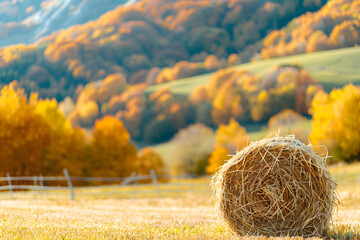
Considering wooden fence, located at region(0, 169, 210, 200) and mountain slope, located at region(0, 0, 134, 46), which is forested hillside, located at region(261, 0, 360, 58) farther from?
wooden fence, located at region(0, 169, 210, 200)

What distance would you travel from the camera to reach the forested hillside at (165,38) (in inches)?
3167

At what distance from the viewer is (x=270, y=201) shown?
7520 mm

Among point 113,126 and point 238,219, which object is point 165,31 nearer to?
point 113,126

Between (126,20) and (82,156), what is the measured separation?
181ft

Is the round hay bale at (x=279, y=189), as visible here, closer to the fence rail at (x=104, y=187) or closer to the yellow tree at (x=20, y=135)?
the fence rail at (x=104, y=187)

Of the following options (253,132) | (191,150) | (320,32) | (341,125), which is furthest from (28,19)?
(320,32)

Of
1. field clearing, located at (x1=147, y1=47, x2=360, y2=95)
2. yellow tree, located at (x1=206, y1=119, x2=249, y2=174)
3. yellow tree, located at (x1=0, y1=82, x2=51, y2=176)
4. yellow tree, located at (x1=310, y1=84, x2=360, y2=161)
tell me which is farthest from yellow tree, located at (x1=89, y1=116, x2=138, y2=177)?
field clearing, located at (x1=147, y1=47, x2=360, y2=95)

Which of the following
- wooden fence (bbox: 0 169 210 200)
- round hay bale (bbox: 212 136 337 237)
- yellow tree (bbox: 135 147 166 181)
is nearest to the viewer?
round hay bale (bbox: 212 136 337 237)

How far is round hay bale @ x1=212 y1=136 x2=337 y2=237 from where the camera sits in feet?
24.0

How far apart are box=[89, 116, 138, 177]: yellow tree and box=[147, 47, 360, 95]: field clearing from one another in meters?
30.9

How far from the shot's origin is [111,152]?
161ft

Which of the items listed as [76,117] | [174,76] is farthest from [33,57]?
[174,76]

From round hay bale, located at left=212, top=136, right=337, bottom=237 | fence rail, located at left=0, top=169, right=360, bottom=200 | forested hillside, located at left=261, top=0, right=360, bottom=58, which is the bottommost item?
fence rail, located at left=0, top=169, right=360, bottom=200

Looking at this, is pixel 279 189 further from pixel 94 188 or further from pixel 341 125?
pixel 341 125
